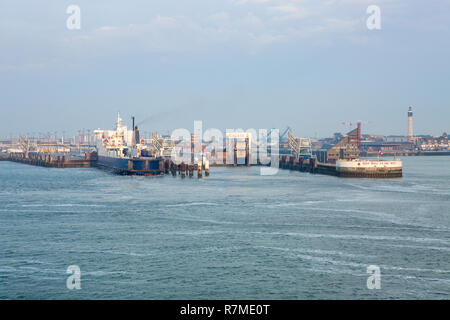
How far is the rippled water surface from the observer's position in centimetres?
2119

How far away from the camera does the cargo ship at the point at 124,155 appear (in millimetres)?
89312

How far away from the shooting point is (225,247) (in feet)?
93.6

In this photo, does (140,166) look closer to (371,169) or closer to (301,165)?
(371,169)

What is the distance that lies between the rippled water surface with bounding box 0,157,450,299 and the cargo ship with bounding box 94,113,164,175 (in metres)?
37.8

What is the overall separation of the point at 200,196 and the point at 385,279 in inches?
1351

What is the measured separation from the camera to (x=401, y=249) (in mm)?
27750

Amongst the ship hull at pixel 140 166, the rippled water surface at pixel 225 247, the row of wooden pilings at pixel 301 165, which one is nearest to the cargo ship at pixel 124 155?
the ship hull at pixel 140 166

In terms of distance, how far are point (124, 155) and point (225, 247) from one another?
83448mm

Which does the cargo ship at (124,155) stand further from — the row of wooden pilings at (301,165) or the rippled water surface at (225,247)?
the rippled water surface at (225,247)

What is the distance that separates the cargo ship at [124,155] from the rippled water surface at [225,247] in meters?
37.8

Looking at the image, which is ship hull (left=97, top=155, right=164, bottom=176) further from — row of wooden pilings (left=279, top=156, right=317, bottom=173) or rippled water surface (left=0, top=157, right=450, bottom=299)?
rippled water surface (left=0, top=157, right=450, bottom=299)

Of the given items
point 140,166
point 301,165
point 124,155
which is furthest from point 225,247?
point 301,165
